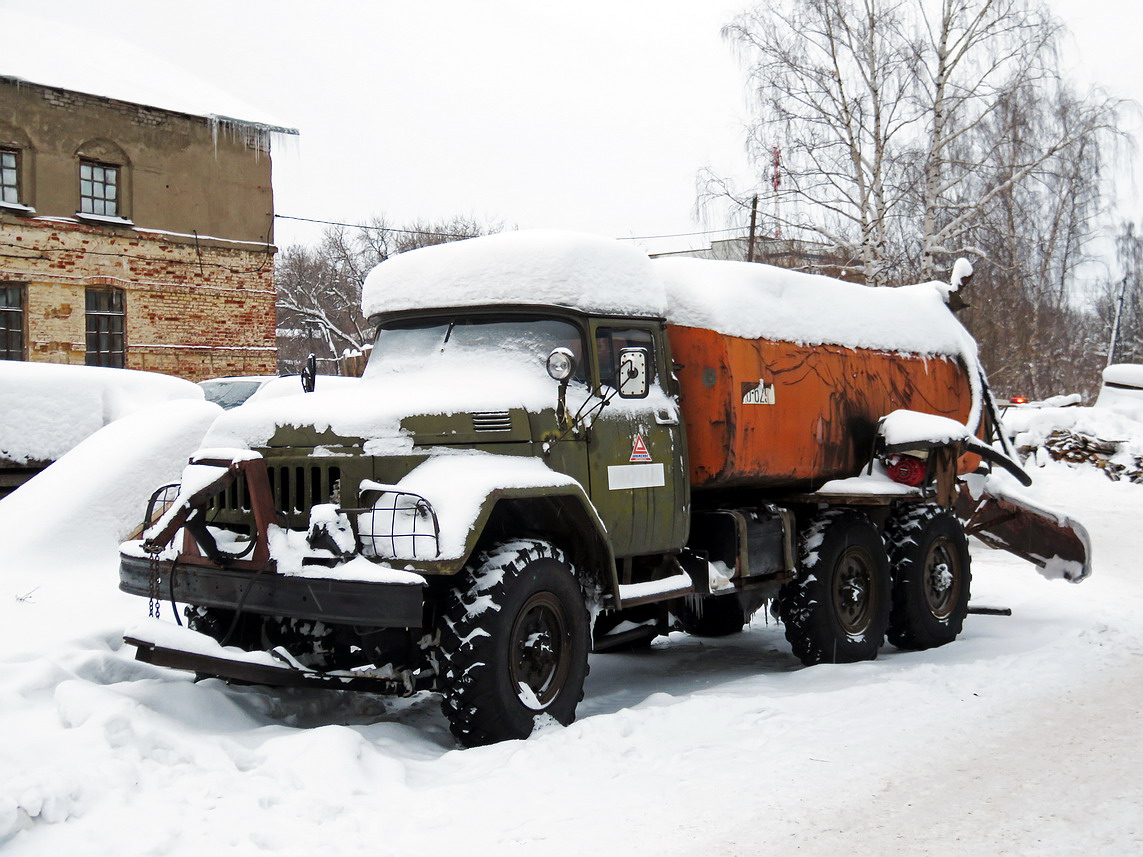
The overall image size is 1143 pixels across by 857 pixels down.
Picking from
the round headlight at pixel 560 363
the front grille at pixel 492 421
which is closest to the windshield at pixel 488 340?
the round headlight at pixel 560 363

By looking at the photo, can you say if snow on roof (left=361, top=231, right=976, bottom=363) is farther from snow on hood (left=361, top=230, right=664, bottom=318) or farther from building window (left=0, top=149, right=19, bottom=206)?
building window (left=0, top=149, right=19, bottom=206)

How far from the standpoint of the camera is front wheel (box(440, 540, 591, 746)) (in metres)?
5.67

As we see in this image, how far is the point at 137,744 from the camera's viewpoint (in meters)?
4.96

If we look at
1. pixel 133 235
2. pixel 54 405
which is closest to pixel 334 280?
pixel 133 235

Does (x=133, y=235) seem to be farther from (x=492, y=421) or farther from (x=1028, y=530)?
(x=492, y=421)

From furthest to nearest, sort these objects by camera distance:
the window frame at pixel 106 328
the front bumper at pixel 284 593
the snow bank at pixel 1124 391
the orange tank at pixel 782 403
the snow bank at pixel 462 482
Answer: the window frame at pixel 106 328 < the snow bank at pixel 1124 391 < the orange tank at pixel 782 403 < the snow bank at pixel 462 482 < the front bumper at pixel 284 593

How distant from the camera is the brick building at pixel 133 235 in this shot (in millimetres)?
23469

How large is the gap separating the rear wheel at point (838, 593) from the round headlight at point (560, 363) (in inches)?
120

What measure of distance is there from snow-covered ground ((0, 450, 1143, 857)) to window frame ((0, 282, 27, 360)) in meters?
17.1

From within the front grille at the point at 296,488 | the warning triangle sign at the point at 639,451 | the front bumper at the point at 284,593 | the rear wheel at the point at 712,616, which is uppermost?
the warning triangle sign at the point at 639,451

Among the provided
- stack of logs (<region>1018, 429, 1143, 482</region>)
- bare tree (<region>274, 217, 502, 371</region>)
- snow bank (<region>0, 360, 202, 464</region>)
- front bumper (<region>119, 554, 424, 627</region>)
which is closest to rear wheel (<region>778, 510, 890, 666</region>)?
front bumper (<region>119, 554, 424, 627</region>)

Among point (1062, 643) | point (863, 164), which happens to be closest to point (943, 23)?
point (863, 164)

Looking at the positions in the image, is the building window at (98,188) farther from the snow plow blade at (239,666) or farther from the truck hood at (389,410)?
the snow plow blade at (239,666)

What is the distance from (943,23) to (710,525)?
63.0 feet
